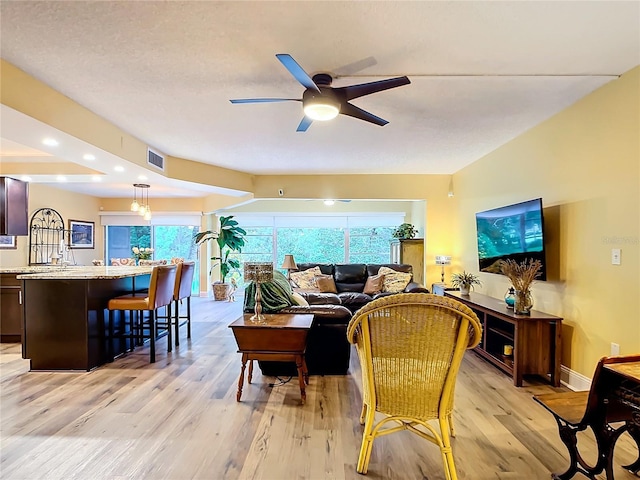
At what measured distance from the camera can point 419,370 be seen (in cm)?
192

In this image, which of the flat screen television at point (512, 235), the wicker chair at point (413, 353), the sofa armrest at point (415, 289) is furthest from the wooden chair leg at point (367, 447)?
the sofa armrest at point (415, 289)

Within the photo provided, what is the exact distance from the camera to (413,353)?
75.2 inches

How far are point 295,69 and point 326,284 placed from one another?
15.0ft

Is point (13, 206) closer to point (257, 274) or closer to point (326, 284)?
A: point (257, 274)

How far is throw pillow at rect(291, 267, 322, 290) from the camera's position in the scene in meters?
6.22

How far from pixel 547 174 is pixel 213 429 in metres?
3.68

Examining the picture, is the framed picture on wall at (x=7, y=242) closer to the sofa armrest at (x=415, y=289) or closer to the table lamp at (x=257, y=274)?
the table lamp at (x=257, y=274)

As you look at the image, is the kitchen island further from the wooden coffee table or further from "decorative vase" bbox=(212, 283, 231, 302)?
"decorative vase" bbox=(212, 283, 231, 302)

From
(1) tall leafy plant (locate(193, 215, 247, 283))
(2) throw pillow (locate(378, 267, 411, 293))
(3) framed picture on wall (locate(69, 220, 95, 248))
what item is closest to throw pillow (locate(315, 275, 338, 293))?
(2) throw pillow (locate(378, 267, 411, 293))

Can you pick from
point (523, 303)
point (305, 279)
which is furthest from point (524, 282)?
point (305, 279)

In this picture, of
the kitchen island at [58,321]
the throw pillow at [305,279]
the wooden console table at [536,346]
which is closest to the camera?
the wooden console table at [536,346]

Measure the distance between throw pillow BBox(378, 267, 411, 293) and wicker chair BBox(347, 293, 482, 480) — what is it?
Result: 3983 mm

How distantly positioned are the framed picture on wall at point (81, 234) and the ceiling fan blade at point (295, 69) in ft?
24.4

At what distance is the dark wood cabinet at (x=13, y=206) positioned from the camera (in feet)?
15.2
